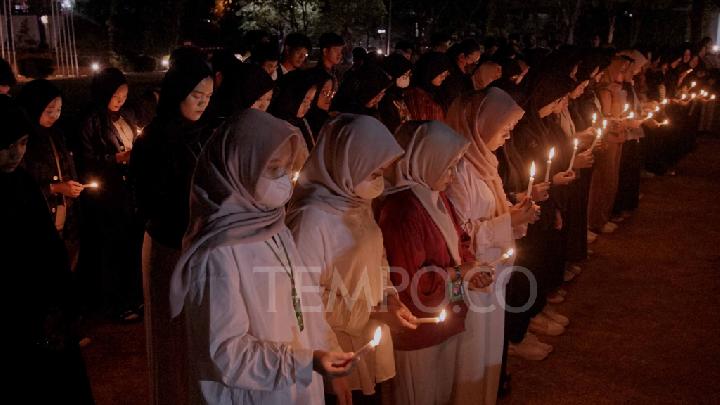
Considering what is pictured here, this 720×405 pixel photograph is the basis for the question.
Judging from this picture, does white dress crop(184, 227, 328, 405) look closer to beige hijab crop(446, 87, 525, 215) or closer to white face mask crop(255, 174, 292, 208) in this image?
white face mask crop(255, 174, 292, 208)

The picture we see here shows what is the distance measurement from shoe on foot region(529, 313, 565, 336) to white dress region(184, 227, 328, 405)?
371 cm

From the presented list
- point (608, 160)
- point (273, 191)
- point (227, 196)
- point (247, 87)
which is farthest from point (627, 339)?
point (227, 196)

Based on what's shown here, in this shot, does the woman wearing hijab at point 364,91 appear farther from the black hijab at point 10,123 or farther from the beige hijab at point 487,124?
the black hijab at point 10,123

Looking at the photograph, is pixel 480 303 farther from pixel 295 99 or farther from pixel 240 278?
pixel 295 99

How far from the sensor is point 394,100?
22.4ft

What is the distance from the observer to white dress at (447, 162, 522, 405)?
12.8 ft

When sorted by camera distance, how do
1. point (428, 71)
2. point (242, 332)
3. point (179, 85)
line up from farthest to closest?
point (428, 71) < point (179, 85) < point (242, 332)

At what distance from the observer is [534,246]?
5.60 metres

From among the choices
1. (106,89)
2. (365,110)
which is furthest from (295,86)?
(106,89)

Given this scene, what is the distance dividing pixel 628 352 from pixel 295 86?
3.17 meters

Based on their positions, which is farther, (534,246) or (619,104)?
(619,104)

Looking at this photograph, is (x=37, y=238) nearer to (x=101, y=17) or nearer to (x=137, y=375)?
(x=137, y=375)

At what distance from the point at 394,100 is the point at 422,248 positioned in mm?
3612

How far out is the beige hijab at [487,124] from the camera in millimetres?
4156
